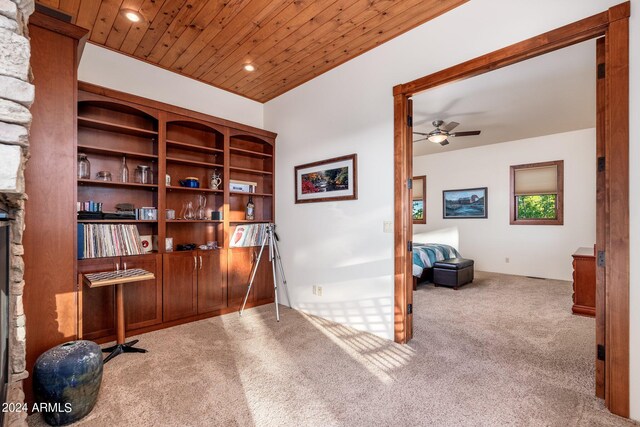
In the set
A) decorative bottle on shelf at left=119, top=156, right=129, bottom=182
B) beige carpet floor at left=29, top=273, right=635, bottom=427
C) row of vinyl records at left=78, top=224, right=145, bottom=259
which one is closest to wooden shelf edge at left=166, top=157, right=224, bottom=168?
decorative bottle on shelf at left=119, top=156, right=129, bottom=182

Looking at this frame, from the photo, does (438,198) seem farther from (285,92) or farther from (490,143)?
(285,92)

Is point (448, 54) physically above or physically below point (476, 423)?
above

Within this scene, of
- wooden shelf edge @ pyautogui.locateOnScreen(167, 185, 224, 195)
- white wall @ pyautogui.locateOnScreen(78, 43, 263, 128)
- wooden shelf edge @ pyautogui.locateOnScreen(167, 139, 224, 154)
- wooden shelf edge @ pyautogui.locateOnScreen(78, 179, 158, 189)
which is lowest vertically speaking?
wooden shelf edge @ pyautogui.locateOnScreen(167, 185, 224, 195)

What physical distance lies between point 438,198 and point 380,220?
5.05m

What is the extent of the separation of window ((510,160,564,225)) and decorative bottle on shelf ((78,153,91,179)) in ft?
23.3

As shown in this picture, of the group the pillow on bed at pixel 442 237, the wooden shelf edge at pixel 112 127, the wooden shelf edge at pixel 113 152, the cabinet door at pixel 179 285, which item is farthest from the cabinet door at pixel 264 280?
the pillow on bed at pixel 442 237

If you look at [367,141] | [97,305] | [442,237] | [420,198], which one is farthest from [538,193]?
[97,305]

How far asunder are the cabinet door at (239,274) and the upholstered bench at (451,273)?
3.05m

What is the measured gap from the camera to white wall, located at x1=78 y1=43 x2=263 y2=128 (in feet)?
9.92

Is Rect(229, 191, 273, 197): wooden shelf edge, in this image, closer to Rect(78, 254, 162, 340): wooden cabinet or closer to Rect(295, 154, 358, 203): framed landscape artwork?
Rect(295, 154, 358, 203): framed landscape artwork

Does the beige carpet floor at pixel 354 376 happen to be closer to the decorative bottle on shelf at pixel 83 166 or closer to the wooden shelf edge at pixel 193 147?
the decorative bottle on shelf at pixel 83 166

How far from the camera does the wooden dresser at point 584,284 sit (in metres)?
3.53


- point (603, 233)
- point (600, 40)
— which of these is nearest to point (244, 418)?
point (603, 233)

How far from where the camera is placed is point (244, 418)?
1.75 meters
